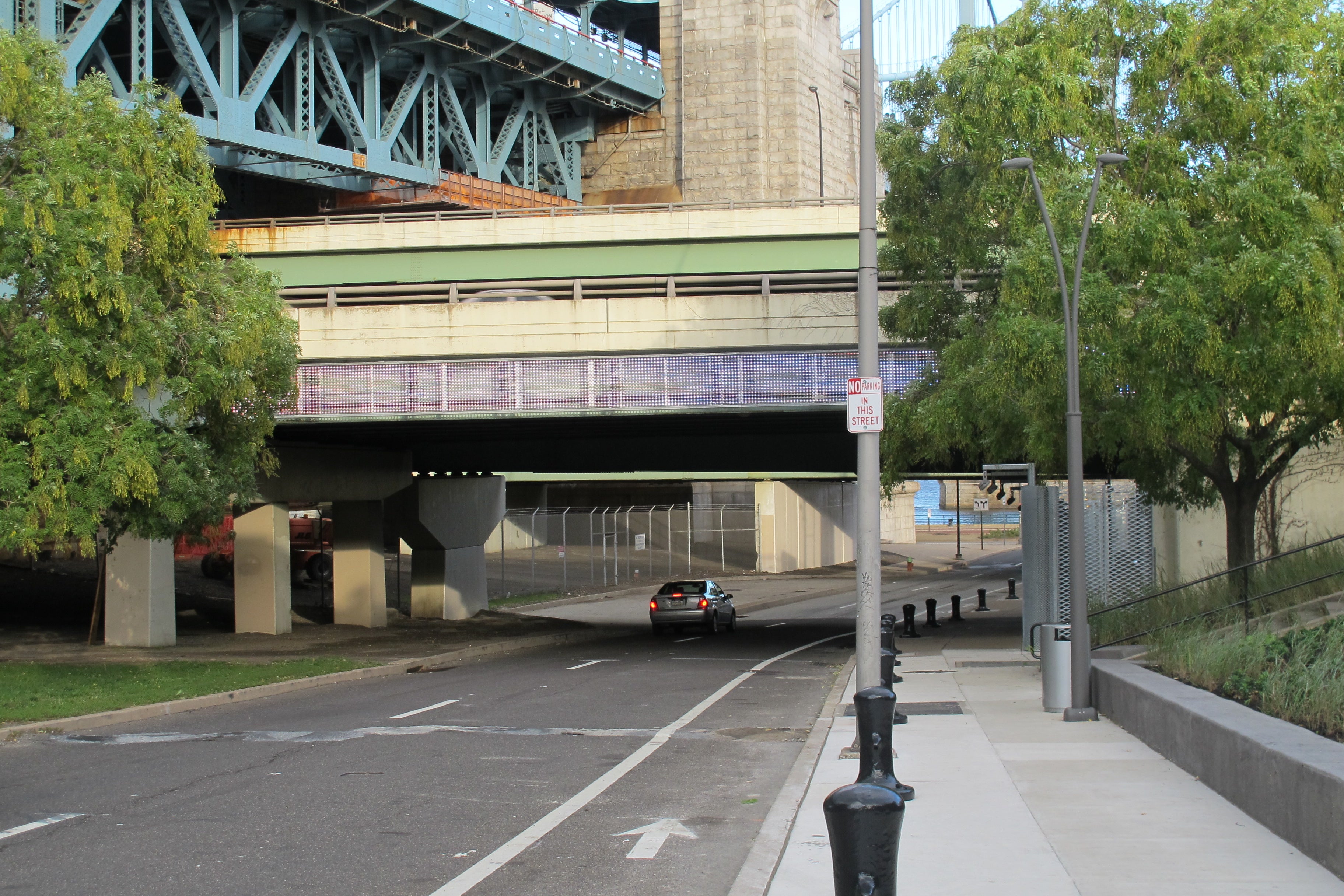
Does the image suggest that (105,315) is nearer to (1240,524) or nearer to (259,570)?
(259,570)

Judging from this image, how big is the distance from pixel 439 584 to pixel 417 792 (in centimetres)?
2611

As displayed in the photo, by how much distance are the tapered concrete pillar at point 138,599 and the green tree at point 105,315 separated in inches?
228

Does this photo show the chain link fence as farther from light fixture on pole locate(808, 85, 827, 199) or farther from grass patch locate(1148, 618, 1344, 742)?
grass patch locate(1148, 618, 1344, 742)

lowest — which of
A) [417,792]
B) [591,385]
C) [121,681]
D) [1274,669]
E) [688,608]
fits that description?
[688,608]

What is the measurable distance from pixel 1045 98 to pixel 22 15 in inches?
1316

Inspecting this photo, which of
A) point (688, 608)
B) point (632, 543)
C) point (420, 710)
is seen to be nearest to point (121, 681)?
point (420, 710)

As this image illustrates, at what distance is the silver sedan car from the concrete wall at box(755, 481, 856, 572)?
94.3 feet

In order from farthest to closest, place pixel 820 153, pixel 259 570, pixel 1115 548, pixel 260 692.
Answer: pixel 820 153, pixel 259 570, pixel 1115 548, pixel 260 692

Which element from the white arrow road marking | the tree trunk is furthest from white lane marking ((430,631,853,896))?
the tree trunk

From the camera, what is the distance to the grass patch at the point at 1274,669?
9.65 m

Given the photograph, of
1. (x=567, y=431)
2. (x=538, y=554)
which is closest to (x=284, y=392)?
(x=567, y=431)

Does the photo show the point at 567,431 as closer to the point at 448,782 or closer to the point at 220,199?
the point at 220,199

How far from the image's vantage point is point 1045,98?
18.5 meters

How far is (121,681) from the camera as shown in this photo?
715 inches
